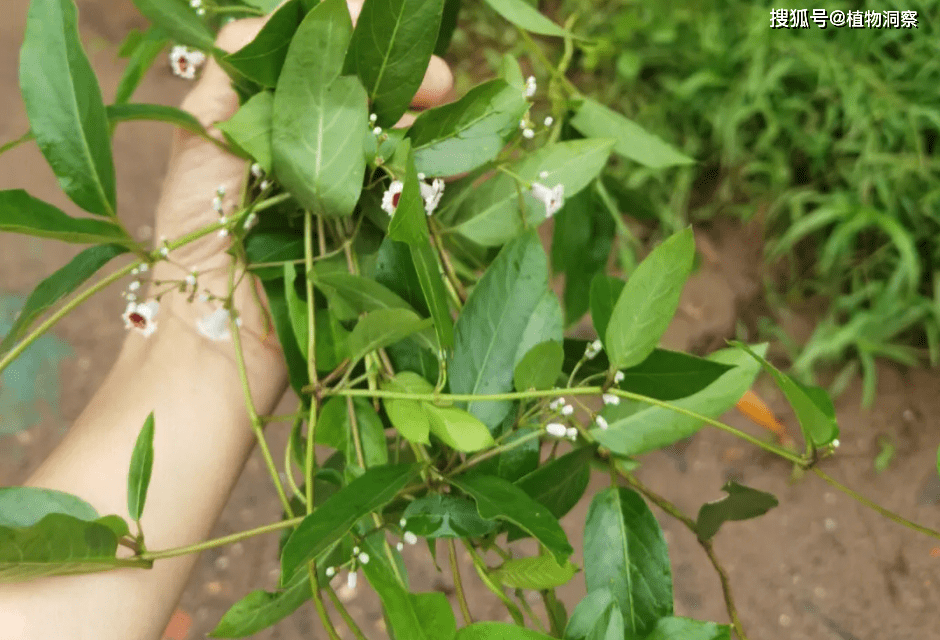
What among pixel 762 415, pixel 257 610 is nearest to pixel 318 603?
pixel 257 610

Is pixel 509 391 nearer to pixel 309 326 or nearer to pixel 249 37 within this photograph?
pixel 309 326

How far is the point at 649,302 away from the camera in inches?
16.1

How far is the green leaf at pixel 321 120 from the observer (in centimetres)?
46

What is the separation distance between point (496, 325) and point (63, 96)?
12.2 inches

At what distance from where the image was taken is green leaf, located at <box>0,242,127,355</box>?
0.48 m

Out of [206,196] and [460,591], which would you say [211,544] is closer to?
[460,591]

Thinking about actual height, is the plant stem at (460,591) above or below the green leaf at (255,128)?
below

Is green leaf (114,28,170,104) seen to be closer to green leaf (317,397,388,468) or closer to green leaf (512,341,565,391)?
green leaf (317,397,388,468)

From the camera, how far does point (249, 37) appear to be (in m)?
0.71

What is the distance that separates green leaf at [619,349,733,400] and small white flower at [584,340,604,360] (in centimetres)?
2

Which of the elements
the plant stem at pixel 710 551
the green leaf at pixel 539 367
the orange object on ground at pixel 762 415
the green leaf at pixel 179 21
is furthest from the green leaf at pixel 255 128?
the orange object on ground at pixel 762 415

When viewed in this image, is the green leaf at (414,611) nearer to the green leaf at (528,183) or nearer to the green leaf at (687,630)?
the green leaf at (687,630)

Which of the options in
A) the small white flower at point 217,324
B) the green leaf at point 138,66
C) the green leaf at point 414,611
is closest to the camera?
the green leaf at point 414,611

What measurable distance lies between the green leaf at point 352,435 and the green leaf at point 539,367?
0.12 meters
